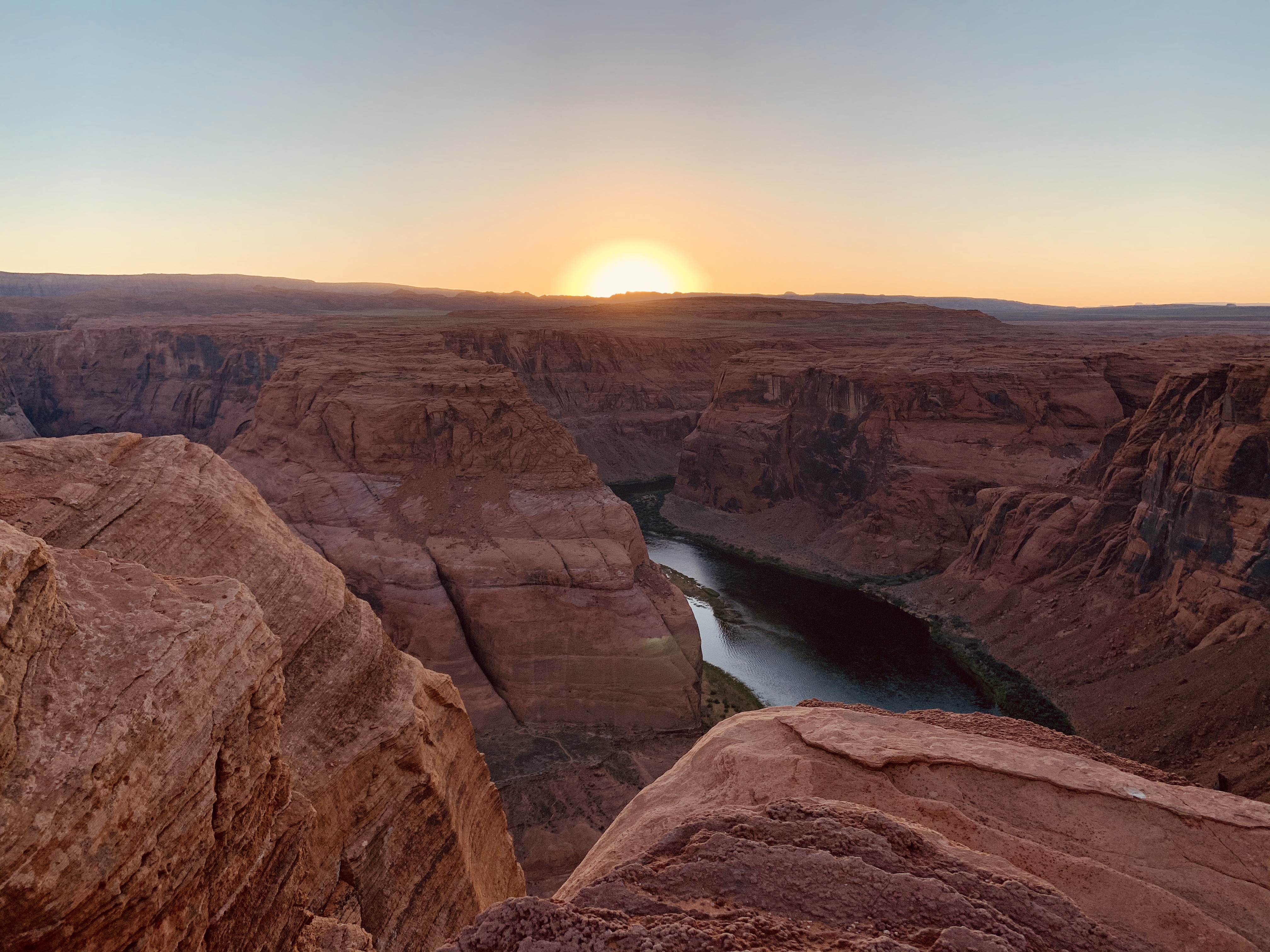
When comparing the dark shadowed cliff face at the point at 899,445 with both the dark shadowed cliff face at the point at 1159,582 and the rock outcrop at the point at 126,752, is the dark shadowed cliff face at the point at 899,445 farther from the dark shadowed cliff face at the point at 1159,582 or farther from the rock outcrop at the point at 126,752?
the rock outcrop at the point at 126,752

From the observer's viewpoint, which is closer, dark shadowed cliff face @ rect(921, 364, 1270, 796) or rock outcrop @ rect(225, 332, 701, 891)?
rock outcrop @ rect(225, 332, 701, 891)

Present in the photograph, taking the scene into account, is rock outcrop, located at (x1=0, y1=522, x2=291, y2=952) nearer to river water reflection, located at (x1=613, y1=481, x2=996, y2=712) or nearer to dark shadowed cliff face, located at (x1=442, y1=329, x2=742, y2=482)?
river water reflection, located at (x1=613, y1=481, x2=996, y2=712)

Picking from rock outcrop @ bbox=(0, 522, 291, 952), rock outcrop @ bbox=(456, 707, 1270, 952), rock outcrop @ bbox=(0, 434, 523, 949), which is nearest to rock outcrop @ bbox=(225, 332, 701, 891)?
rock outcrop @ bbox=(0, 434, 523, 949)

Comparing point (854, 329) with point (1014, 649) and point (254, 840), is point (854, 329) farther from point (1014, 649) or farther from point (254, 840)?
point (254, 840)

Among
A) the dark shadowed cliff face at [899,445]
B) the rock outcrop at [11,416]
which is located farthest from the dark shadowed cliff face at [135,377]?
the dark shadowed cliff face at [899,445]

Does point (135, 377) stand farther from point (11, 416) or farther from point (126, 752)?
point (126, 752)

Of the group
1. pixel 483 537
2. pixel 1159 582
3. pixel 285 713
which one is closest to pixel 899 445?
pixel 1159 582
